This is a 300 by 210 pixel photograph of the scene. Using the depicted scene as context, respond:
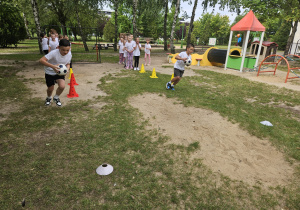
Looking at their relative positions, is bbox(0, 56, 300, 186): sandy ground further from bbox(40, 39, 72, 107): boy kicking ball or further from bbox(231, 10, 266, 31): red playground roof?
bbox(231, 10, 266, 31): red playground roof

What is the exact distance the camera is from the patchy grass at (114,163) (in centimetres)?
251

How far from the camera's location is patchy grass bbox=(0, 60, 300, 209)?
251 centimetres

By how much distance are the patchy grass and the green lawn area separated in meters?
0.01

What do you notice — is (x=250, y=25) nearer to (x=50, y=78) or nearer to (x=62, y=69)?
(x=62, y=69)

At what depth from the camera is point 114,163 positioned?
3.19 m

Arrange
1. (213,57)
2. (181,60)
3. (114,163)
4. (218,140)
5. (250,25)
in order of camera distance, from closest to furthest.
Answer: (114,163) < (218,140) < (181,60) < (250,25) < (213,57)

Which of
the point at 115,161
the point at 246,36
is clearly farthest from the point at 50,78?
the point at 246,36

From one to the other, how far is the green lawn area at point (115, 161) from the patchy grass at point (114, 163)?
13 millimetres

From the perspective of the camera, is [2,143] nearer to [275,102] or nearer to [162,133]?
[162,133]

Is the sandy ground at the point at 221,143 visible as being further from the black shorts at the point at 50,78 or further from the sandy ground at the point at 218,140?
the black shorts at the point at 50,78

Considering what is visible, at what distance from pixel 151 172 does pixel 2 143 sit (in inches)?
113

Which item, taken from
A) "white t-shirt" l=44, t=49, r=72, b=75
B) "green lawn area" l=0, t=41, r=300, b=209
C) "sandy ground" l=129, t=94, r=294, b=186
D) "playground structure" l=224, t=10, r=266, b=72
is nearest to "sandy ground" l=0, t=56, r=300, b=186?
"sandy ground" l=129, t=94, r=294, b=186

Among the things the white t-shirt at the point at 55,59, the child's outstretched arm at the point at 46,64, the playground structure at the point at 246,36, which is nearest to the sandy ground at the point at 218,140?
the white t-shirt at the point at 55,59

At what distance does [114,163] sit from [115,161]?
5 cm
